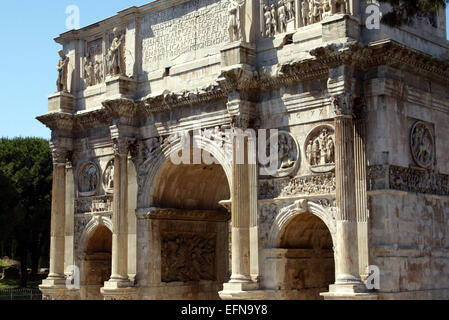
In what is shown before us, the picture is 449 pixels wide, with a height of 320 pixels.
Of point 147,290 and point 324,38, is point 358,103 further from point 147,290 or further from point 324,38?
point 147,290

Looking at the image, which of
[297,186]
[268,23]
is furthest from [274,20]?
[297,186]

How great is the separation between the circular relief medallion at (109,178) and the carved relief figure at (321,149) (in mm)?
7352

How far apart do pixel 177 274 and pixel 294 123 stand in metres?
6.77

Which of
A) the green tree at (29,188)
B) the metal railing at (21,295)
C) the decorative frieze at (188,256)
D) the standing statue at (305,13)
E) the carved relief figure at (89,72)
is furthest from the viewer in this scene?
the green tree at (29,188)

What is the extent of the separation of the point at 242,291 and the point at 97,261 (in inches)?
289

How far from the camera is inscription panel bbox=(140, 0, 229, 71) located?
64.1 ft

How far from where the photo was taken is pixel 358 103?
16062 mm

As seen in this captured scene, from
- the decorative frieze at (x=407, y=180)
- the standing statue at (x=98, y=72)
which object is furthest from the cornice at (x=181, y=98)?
the decorative frieze at (x=407, y=180)

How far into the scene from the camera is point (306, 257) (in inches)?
707

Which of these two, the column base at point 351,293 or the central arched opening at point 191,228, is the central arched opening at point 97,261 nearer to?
the central arched opening at point 191,228

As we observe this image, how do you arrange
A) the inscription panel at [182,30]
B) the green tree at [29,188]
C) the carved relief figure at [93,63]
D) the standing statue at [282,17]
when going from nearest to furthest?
1. the standing statue at [282,17]
2. the inscription panel at [182,30]
3. the carved relief figure at [93,63]
4. the green tree at [29,188]

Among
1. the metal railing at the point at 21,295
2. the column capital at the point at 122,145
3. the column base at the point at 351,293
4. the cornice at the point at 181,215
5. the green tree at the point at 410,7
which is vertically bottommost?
the metal railing at the point at 21,295

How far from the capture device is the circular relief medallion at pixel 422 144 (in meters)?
16.6

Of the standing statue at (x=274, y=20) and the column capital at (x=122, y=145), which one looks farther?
the column capital at (x=122, y=145)
